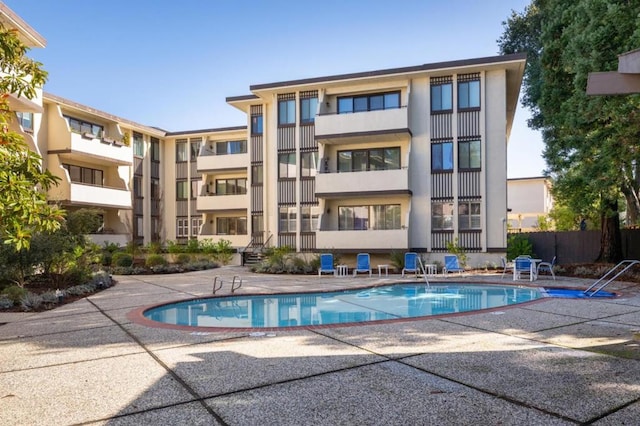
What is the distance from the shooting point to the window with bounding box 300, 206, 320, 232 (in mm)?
26031

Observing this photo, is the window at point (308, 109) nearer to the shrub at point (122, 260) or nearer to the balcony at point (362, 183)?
the balcony at point (362, 183)

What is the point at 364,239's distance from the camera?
2380 centimetres

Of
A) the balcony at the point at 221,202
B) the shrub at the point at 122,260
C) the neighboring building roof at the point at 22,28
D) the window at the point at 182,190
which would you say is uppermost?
the neighboring building roof at the point at 22,28

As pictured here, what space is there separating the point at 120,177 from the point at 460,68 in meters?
22.9

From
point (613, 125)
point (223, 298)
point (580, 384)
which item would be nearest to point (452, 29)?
point (613, 125)

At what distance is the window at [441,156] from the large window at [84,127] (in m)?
20.8

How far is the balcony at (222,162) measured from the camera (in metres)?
31.7

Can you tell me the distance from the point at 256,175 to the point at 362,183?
7552 millimetres

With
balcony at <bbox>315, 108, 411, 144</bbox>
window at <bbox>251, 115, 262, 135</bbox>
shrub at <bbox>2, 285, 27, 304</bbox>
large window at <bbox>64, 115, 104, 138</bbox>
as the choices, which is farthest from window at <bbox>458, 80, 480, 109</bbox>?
large window at <bbox>64, 115, 104, 138</bbox>

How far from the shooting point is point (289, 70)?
87.4ft

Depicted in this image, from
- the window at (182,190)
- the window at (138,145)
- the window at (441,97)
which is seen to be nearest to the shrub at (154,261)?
the window at (182,190)

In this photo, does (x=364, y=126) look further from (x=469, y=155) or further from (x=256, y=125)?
(x=256, y=125)

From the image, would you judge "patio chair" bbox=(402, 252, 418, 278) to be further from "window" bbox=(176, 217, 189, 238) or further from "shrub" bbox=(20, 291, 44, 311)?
"window" bbox=(176, 217, 189, 238)

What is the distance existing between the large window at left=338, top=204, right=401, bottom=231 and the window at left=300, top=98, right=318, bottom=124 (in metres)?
5.34
